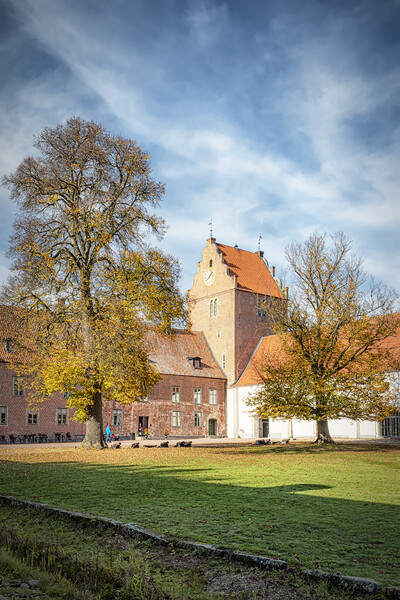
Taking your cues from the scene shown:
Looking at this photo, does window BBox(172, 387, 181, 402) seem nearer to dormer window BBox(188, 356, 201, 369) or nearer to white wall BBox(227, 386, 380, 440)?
dormer window BBox(188, 356, 201, 369)

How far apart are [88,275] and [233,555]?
20722 millimetres

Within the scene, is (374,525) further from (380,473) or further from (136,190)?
(136,190)

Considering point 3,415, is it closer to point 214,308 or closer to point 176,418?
point 176,418

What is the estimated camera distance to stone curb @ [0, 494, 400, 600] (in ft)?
15.5

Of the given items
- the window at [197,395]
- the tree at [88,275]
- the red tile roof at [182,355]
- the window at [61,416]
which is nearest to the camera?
the tree at [88,275]

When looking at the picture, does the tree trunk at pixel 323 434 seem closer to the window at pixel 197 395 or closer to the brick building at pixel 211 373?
the brick building at pixel 211 373

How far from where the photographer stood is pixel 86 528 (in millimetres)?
7352

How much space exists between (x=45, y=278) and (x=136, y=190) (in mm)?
6547

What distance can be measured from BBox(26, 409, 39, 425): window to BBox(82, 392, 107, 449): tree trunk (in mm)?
14996

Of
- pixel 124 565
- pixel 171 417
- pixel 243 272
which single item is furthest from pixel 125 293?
pixel 243 272

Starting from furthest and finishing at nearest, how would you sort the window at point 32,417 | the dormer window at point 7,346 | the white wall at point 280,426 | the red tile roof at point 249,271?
the red tile roof at point 249,271
the window at point 32,417
the white wall at point 280,426
the dormer window at point 7,346

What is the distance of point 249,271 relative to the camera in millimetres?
56688

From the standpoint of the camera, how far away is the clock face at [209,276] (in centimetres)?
5575

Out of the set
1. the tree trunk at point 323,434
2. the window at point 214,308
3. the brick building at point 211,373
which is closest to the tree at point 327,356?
the tree trunk at point 323,434
